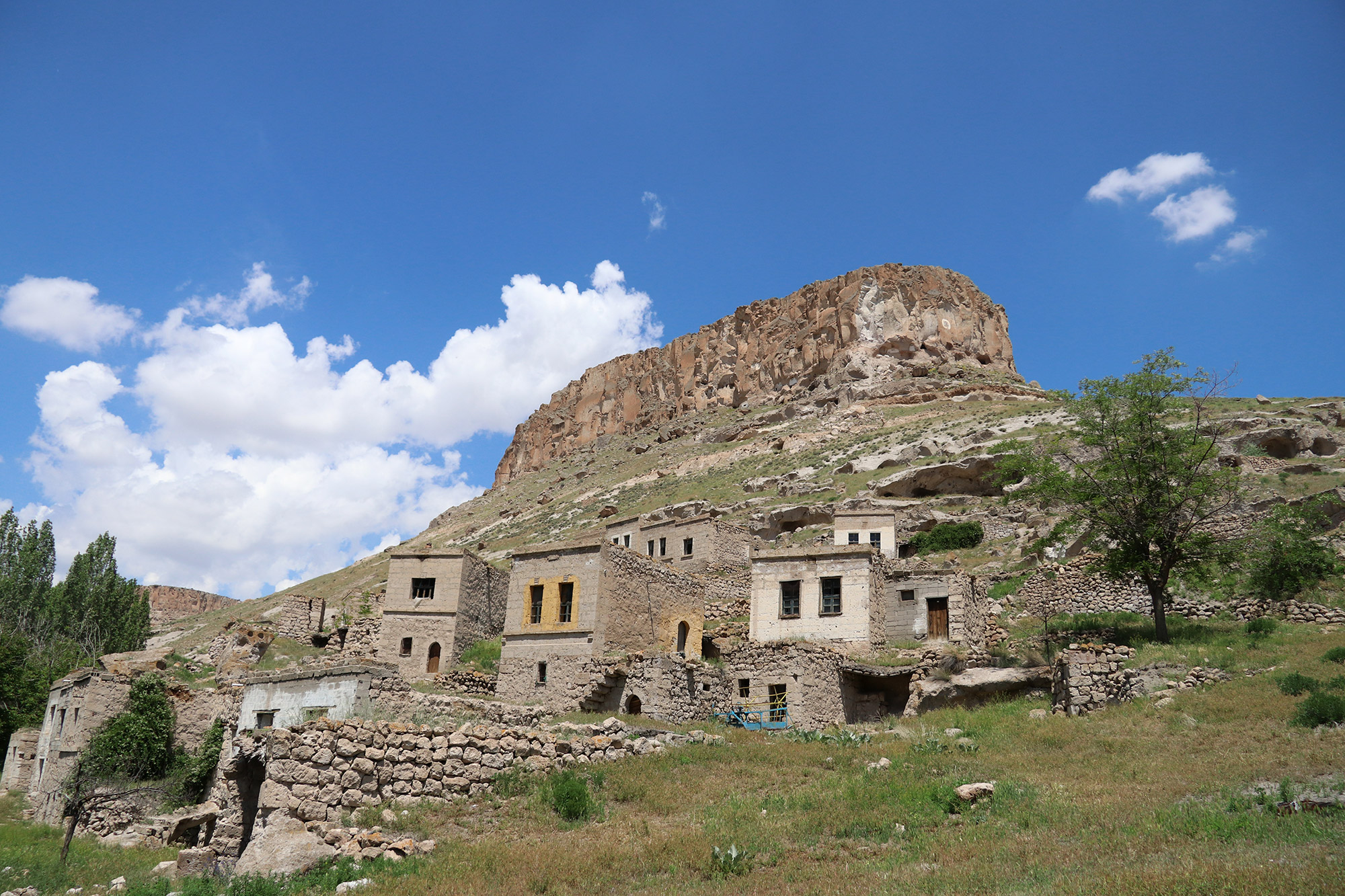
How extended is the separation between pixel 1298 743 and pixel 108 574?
74833 millimetres

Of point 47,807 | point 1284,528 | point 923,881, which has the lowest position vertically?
point 47,807

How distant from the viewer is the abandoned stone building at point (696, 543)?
4088 cm

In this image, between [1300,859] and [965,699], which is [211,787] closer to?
[965,699]

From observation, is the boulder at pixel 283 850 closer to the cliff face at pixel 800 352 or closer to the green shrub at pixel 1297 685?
the green shrub at pixel 1297 685

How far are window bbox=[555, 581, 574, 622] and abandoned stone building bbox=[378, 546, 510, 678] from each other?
22.5 ft

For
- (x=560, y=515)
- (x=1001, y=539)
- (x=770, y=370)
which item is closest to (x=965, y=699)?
(x=1001, y=539)

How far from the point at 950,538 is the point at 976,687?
22.0 metres

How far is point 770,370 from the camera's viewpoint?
435 ft

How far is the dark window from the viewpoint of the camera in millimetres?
27844

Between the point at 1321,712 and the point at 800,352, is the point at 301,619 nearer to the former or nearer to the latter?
the point at 1321,712

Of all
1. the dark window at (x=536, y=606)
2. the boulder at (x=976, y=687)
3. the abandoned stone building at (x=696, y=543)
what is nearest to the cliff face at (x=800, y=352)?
the abandoned stone building at (x=696, y=543)

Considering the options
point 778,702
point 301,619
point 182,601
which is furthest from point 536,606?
point 182,601

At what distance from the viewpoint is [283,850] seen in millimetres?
12938

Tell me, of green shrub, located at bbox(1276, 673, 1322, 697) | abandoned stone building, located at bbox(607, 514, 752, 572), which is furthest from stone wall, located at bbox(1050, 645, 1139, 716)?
abandoned stone building, located at bbox(607, 514, 752, 572)
